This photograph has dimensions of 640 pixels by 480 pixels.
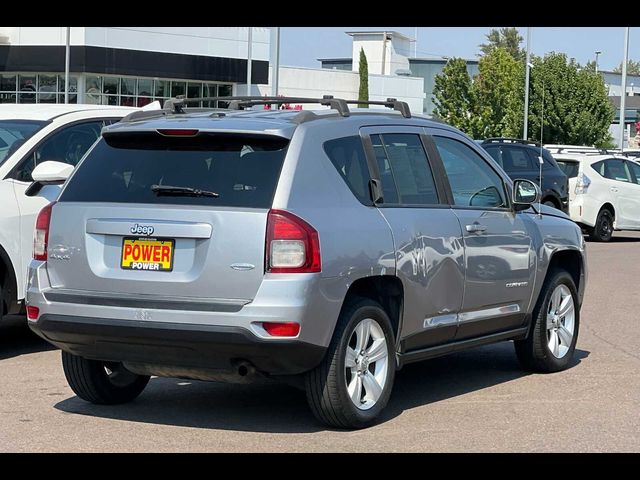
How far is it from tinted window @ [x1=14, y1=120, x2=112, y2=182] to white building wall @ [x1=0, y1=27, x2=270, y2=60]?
44.7m

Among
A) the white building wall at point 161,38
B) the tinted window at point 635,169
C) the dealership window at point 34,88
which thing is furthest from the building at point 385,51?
the tinted window at point 635,169

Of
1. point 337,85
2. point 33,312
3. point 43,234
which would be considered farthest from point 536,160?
point 337,85

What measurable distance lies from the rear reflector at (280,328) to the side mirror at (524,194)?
275 cm

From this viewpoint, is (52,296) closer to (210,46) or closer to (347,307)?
(347,307)

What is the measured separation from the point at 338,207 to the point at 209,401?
1776 millimetres

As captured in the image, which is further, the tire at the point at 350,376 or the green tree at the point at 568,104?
the green tree at the point at 568,104

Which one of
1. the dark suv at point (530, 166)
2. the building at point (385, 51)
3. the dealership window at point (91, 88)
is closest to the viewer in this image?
the dark suv at point (530, 166)

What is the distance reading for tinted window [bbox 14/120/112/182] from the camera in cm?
954

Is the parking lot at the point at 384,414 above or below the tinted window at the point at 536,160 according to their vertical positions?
below

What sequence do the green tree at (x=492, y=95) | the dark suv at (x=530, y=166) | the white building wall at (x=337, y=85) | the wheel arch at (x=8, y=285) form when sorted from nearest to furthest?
the wheel arch at (x=8, y=285) → the dark suv at (x=530, y=166) → the white building wall at (x=337, y=85) → the green tree at (x=492, y=95)

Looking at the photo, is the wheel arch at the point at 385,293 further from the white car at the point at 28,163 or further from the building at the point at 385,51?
the building at the point at 385,51

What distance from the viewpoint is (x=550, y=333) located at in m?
8.89

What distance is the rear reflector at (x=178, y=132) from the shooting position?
6.72 meters

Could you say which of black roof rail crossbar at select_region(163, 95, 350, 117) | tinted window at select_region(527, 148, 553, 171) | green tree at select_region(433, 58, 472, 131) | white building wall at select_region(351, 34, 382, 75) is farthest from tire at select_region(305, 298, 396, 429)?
white building wall at select_region(351, 34, 382, 75)
